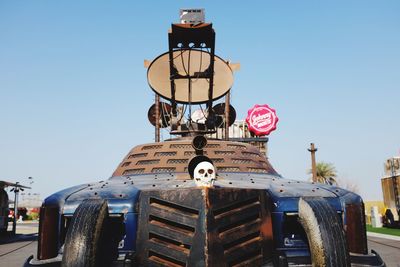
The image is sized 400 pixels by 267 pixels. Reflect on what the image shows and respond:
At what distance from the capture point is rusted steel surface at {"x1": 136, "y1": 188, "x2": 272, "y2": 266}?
273 cm

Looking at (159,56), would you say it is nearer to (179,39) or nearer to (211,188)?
(179,39)

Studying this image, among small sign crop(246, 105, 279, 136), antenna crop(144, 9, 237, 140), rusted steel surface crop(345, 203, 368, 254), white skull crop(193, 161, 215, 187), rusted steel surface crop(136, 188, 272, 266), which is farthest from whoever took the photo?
small sign crop(246, 105, 279, 136)

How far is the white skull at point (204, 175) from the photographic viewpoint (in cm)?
297

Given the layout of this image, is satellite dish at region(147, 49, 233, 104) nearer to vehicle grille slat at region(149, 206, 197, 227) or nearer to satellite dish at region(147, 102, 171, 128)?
satellite dish at region(147, 102, 171, 128)

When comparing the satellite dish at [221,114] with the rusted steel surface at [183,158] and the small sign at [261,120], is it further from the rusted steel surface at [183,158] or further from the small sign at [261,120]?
the small sign at [261,120]

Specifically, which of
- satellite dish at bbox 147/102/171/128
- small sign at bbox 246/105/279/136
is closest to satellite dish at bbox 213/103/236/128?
satellite dish at bbox 147/102/171/128

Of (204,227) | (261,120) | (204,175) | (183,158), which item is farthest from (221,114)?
(261,120)

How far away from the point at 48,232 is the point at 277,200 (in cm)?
219

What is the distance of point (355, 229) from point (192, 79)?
15.9ft

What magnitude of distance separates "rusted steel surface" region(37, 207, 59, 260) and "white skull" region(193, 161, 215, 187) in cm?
150

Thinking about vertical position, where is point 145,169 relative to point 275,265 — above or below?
above

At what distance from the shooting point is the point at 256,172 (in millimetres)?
5305

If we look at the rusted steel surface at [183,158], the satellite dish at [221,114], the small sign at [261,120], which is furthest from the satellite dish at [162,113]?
the small sign at [261,120]

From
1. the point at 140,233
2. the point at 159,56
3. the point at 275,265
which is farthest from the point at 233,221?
the point at 159,56
